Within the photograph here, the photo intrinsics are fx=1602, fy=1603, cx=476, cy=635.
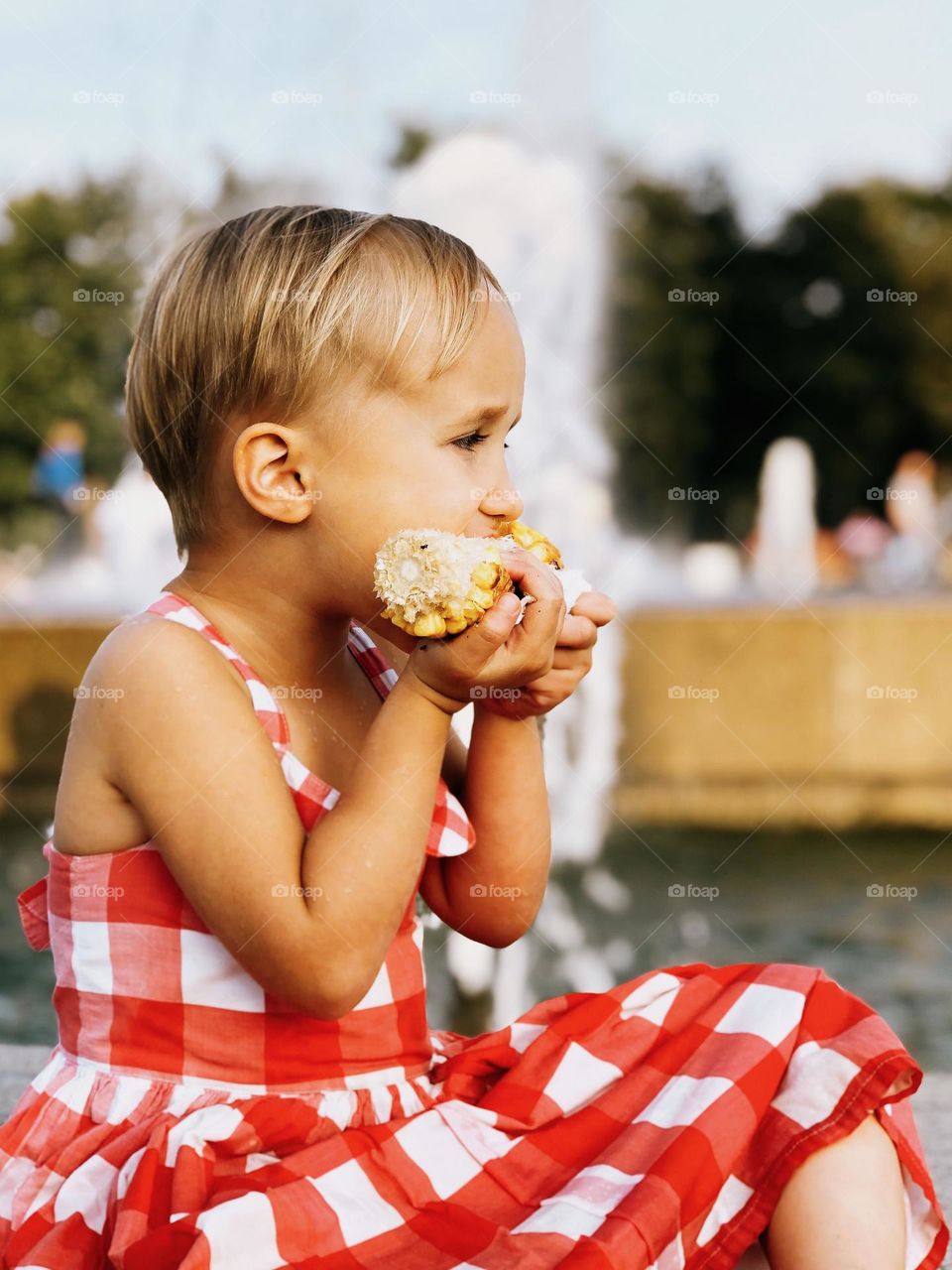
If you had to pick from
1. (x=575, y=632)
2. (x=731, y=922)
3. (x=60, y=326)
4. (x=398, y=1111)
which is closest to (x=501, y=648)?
(x=575, y=632)

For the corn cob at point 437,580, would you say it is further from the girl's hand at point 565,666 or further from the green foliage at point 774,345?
the green foliage at point 774,345

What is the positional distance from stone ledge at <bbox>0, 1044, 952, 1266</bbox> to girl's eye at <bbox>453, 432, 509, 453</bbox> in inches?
45.1

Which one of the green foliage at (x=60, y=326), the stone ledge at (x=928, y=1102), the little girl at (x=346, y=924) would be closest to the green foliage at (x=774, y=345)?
the green foliage at (x=60, y=326)

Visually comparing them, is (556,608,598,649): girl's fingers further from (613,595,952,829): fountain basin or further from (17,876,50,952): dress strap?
(613,595,952,829): fountain basin

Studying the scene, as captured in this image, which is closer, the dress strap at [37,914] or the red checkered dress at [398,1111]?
the red checkered dress at [398,1111]

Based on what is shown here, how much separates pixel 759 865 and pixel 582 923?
106cm

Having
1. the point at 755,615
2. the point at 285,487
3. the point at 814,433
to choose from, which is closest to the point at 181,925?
the point at 285,487

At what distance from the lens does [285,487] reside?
183 centimetres

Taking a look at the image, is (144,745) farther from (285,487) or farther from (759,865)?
(759,865)

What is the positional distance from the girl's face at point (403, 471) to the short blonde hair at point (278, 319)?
32mm

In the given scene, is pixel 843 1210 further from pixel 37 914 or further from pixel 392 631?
pixel 37 914

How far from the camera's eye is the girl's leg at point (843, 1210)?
1.52m

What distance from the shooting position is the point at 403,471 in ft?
5.91

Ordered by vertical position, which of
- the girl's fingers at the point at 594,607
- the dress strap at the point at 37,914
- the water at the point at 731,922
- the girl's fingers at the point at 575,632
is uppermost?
the girl's fingers at the point at 594,607
